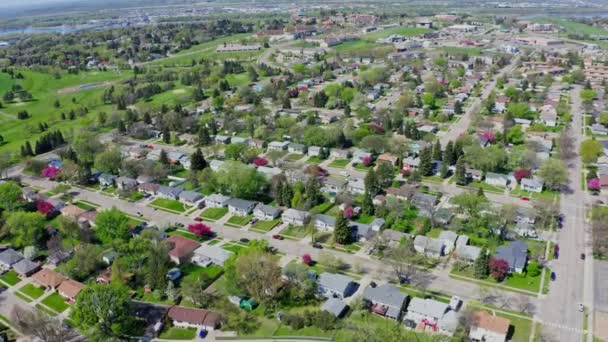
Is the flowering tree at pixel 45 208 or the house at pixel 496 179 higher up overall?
the flowering tree at pixel 45 208

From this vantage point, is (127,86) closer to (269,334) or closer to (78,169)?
(78,169)

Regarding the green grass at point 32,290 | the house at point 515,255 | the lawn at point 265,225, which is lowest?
the green grass at point 32,290

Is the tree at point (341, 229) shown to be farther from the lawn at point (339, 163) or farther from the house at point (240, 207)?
the lawn at point (339, 163)

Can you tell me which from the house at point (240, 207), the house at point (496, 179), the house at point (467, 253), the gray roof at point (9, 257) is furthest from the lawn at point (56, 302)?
the house at point (496, 179)

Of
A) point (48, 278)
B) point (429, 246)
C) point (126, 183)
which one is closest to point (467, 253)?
point (429, 246)

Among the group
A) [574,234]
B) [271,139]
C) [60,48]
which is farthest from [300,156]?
[60,48]

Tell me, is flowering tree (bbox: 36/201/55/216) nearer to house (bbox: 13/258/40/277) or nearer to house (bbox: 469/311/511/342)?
house (bbox: 13/258/40/277)

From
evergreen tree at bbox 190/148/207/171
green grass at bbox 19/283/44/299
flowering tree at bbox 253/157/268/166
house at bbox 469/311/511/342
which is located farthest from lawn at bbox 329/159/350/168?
green grass at bbox 19/283/44/299
